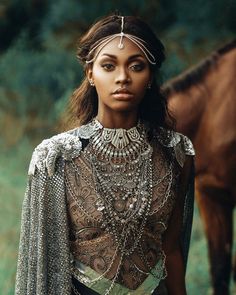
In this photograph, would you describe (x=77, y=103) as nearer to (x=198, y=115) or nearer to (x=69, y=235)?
(x=69, y=235)

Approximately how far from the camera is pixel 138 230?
2.76 meters

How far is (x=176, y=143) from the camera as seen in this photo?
2.91 meters

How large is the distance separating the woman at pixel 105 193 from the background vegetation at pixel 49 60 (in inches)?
59.6

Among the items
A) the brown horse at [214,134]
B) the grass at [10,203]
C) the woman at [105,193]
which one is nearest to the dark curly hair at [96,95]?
the woman at [105,193]

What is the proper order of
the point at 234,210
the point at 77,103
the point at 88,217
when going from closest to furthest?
the point at 88,217
the point at 77,103
the point at 234,210

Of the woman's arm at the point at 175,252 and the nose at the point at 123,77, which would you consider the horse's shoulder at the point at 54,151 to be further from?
the woman's arm at the point at 175,252

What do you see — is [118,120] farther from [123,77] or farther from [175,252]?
[175,252]

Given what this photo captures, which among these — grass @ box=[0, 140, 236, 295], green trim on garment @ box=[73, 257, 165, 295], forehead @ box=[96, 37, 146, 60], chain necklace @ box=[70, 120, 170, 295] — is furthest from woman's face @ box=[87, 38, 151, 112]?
grass @ box=[0, 140, 236, 295]

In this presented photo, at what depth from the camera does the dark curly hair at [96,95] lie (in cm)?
278

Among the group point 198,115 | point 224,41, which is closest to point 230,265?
point 198,115

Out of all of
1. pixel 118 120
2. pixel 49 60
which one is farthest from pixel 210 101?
pixel 118 120

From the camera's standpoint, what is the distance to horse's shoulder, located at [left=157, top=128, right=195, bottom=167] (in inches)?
114

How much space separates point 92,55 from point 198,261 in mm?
1775

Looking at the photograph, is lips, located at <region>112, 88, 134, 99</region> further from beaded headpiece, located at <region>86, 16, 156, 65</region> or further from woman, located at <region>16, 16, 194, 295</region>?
beaded headpiece, located at <region>86, 16, 156, 65</region>
